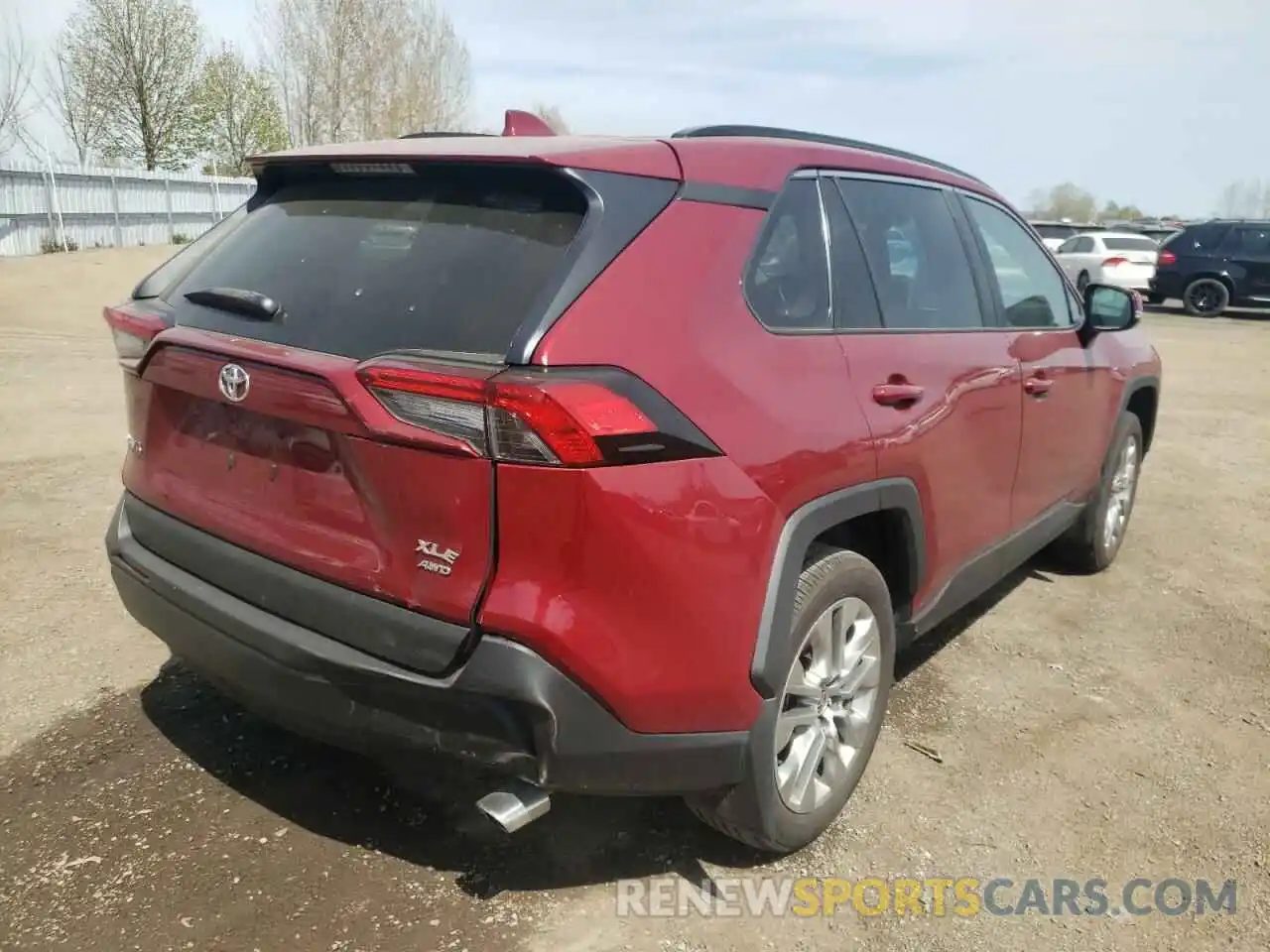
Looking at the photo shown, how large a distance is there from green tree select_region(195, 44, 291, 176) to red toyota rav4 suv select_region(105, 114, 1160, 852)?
1349 inches

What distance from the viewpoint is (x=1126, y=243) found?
21031 millimetres

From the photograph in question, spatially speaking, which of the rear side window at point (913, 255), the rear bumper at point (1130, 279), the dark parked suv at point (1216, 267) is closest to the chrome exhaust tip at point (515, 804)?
the rear side window at point (913, 255)

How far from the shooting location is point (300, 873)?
8.43ft

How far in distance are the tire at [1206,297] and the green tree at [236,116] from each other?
27.0 meters

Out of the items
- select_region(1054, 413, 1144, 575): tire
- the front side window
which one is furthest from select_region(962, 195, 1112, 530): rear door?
select_region(1054, 413, 1144, 575): tire

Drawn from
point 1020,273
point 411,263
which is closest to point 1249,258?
point 1020,273

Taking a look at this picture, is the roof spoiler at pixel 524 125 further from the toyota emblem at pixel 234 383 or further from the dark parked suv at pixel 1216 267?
the dark parked suv at pixel 1216 267

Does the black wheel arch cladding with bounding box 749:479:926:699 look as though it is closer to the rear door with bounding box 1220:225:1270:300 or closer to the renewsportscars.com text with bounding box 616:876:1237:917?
the renewsportscars.com text with bounding box 616:876:1237:917

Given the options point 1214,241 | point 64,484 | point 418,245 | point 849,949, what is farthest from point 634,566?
point 1214,241

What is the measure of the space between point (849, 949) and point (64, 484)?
5.08 meters

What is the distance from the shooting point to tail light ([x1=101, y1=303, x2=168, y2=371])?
103 inches

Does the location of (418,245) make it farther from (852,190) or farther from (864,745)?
(864,745)

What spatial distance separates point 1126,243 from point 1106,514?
1862 centimetres

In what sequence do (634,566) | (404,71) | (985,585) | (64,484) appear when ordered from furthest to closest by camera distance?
(404,71) → (64,484) → (985,585) → (634,566)
